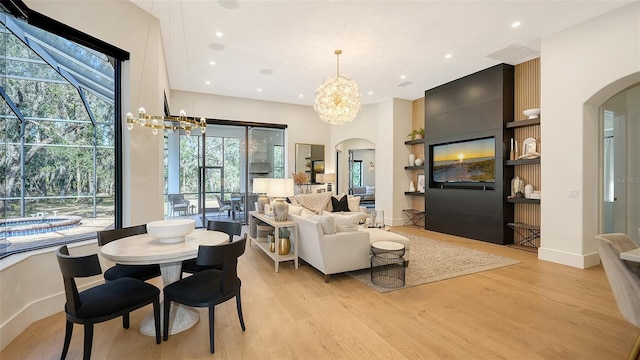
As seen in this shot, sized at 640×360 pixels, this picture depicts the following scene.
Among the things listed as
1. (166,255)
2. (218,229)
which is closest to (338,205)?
(218,229)

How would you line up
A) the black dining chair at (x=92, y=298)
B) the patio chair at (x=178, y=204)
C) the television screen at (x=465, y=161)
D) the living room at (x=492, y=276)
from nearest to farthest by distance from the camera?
the black dining chair at (x=92, y=298) < the living room at (x=492, y=276) < the television screen at (x=465, y=161) < the patio chair at (x=178, y=204)

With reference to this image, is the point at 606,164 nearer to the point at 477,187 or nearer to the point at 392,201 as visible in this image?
the point at 477,187

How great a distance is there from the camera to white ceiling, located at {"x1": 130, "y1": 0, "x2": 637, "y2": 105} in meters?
3.68

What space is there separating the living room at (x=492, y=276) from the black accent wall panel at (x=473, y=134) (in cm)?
59

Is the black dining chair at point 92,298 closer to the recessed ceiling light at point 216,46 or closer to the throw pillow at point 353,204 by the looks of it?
A: the recessed ceiling light at point 216,46

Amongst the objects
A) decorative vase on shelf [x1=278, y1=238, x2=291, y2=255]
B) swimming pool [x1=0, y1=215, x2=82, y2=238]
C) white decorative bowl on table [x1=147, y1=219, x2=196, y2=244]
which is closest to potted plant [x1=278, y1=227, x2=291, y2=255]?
decorative vase on shelf [x1=278, y1=238, x2=291, y2=255]

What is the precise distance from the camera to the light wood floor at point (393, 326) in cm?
220

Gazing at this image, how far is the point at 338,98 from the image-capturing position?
181 inches

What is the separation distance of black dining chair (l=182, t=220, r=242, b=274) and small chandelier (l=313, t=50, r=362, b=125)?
2.50m

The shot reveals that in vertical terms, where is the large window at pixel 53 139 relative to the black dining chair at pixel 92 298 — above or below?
above

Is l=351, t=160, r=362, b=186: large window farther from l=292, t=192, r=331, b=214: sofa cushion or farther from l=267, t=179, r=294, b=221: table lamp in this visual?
l=267, t=179, r=294, b=221: table lamp

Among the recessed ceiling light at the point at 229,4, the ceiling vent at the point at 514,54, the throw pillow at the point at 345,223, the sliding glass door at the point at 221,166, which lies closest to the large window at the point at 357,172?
the sliding glass door at the point at 221,166

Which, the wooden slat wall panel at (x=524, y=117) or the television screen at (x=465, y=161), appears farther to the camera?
the television screen at (x=465, y=161)

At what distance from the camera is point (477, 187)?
20.2 feet
